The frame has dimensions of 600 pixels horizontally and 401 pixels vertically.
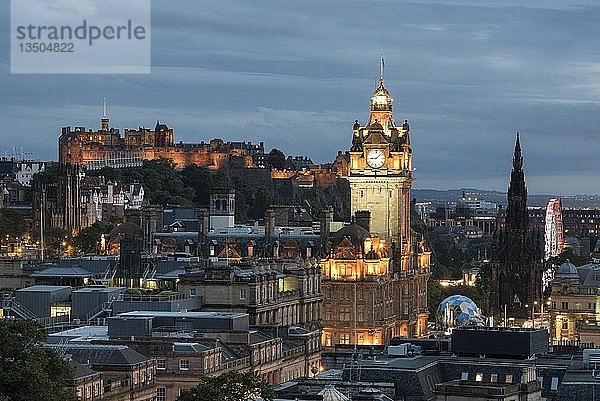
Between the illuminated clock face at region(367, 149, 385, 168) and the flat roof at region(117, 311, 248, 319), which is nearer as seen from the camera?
the flat roof at region(117, 311, 248, 319)

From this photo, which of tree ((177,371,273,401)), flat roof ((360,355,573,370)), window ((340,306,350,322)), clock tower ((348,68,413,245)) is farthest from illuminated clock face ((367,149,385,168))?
tree ((177,371,273,401))

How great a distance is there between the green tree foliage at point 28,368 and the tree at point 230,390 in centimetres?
711

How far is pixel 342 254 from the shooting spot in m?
183

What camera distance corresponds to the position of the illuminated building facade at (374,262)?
181 meters

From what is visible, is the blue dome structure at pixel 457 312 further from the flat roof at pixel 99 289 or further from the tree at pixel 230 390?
the tree at pixel 230 390

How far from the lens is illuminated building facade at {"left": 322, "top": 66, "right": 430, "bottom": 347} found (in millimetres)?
181250

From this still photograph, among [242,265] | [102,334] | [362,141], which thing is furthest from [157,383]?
[362,141]

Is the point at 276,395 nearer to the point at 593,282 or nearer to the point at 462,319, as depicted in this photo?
the point at 462,319

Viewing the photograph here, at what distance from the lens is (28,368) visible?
77.1 metres

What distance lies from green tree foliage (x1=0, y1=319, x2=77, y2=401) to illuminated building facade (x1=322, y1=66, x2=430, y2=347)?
96368mm

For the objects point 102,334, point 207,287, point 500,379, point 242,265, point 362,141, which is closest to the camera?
point 500,379

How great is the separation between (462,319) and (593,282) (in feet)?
94.5

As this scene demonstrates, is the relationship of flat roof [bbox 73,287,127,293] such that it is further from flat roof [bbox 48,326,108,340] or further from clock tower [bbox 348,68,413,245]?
clock tower [bbox 348,68,413,245]

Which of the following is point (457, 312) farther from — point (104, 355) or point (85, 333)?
point (104, 355)
